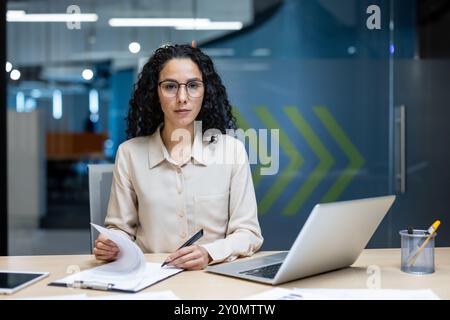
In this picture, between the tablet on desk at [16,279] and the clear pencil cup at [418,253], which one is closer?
the tablet on desk at [16,279]

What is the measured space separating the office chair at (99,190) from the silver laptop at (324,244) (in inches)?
30.3

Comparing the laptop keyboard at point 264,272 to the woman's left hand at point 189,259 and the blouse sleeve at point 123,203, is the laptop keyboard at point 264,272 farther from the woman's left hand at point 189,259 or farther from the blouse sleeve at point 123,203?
the blouse sleeve at point 123,203

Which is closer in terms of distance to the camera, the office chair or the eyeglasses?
the eyeglasses

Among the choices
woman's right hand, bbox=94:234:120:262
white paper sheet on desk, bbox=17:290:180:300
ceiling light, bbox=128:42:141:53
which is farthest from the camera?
ceiling light, bbox=128:42:141:53

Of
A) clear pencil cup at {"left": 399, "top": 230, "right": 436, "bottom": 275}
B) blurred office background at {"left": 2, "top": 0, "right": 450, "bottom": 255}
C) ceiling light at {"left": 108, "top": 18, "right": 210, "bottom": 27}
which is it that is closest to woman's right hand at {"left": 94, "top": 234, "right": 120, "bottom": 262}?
clear pencil cup at {"left": 399, "top": 230, "right": 436, "bottom": 275}

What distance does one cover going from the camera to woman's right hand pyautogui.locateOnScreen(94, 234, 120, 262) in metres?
1.64

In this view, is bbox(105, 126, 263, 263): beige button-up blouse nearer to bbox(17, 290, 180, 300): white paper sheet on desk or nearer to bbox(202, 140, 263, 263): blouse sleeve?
bbox(202, 140, 263, 263): blouse sleeve

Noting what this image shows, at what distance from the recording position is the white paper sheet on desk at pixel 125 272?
1.40m

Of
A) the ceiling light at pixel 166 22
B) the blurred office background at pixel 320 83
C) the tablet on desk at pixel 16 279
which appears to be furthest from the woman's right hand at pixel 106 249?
the ceiling light at pixel 166 22

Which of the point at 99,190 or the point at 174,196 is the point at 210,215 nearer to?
the point at 174,196

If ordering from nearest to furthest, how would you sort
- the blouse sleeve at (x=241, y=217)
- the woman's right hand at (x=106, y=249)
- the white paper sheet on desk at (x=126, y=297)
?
the white paper sheet on desk at (x=126, y=297), the woman's right hand at (x=106, y=249), the blouse sleeve at (x=241, y=217)

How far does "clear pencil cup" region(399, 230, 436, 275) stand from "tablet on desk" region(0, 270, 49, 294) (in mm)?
976
